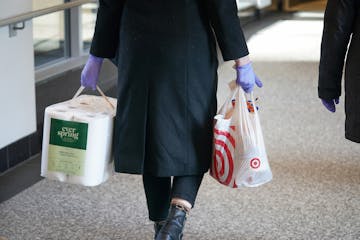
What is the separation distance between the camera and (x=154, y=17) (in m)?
2.62

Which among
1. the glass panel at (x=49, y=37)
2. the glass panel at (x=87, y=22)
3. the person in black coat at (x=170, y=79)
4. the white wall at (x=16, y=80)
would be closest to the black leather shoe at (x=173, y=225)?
the person in black coat at (x=170, y=79)

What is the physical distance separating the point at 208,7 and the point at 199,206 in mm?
1416

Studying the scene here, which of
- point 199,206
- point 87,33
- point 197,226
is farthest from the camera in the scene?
point 87,33

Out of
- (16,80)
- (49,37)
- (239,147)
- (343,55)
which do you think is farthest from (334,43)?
(49,37)

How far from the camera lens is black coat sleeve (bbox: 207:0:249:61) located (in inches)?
102

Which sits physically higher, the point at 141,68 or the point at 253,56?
the point at 141,68

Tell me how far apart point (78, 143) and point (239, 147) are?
0.61 meters

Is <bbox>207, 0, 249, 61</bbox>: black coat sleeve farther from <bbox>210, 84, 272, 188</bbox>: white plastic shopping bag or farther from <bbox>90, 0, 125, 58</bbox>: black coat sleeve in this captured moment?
<bbox>90, 0, 125, 58</bbox>: black coat sleeve

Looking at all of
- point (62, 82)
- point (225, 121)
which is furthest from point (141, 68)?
point (62, 82)

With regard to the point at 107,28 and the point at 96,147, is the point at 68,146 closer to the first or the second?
the point at 96,147

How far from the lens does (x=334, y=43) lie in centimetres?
261

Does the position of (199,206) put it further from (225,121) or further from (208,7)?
(208,7)

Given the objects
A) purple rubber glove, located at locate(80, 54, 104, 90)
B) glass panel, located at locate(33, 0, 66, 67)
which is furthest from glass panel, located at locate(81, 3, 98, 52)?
purple rubber glove, located at locate(80, 54, 104, 90)

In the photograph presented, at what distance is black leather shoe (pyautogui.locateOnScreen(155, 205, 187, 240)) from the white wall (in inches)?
57.2
